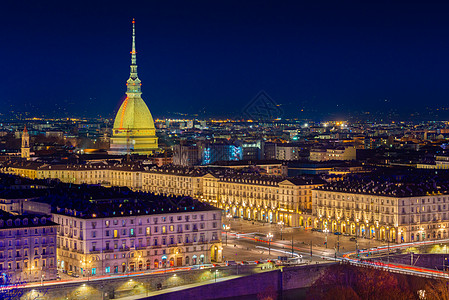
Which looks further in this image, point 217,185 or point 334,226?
point 217,185

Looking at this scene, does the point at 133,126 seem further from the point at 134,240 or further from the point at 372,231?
the point at 134,240

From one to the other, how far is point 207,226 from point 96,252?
9687 mm

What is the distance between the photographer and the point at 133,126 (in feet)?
552

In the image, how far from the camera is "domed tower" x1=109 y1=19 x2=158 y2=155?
16812 cm

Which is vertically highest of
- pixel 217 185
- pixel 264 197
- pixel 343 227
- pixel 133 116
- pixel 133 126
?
pixel 133 116

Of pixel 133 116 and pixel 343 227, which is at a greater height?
pixel 133 116

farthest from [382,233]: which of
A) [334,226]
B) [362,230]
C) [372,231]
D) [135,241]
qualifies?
[135,241]

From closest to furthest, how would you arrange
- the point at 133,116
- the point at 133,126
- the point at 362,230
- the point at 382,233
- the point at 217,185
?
the point at 382,233
the point at 362,230
the point at 217,185
the point at 133,126
the point at 133,116

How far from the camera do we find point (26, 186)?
326 ft

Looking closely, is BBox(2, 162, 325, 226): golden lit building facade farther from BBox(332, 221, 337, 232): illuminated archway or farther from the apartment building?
the apartment building

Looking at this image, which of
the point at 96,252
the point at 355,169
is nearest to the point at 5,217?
the point at 96,252

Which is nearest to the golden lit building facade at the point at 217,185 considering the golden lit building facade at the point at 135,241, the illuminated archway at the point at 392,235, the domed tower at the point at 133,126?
the illuminated archway at the point at 392,235

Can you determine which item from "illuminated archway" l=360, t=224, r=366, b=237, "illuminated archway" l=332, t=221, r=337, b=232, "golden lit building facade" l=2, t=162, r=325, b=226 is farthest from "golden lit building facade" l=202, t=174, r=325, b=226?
"illuminated archway" l=360, t=224, r=366, b=237

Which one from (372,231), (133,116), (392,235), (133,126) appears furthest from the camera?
(133,116)
